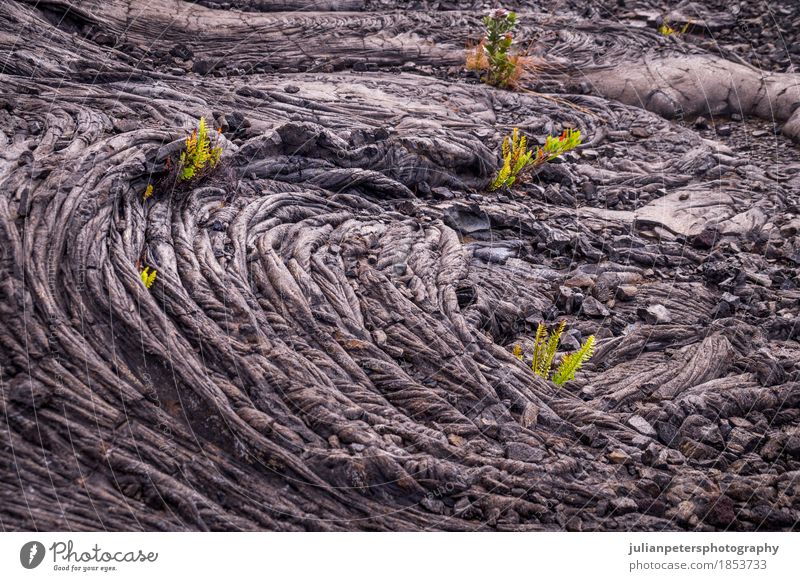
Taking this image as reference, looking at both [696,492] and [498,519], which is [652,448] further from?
[498,519]

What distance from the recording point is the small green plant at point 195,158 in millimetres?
5612

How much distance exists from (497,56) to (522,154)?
2.64 m

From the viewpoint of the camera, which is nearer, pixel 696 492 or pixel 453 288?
pixel 696 492

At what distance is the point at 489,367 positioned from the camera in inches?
188

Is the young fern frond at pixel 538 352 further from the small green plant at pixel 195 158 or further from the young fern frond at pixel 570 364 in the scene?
the small green plant at pixel 195 158

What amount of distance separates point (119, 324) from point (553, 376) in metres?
3.07

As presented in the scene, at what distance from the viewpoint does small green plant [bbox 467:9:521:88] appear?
9.08 metres

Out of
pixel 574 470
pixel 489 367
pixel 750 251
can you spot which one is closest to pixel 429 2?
pixel 750 251
